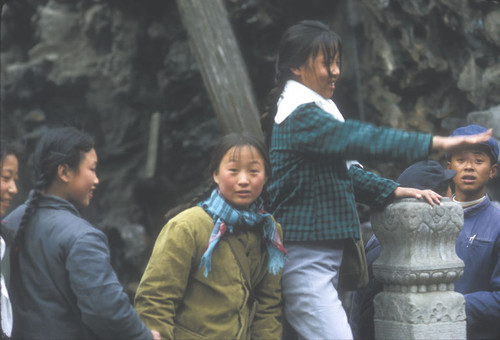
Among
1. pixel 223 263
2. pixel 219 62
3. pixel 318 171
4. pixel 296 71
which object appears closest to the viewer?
pixel 223 263

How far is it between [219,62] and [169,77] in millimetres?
2633

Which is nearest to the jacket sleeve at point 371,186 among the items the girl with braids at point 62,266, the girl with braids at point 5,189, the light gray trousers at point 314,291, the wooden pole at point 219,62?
the light gray trousers at point 314,291

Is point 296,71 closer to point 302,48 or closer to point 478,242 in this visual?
point 302,48

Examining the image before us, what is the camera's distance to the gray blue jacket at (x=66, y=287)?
2.07 m

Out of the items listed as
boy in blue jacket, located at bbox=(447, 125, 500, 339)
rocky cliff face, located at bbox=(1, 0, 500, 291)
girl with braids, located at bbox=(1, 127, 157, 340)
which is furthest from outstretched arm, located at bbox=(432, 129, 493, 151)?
rocky cliff face, located at bbox=(1, 0, 500, 291)

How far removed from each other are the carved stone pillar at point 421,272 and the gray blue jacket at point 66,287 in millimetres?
984

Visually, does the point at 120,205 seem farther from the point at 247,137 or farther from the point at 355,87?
the point at 247,137

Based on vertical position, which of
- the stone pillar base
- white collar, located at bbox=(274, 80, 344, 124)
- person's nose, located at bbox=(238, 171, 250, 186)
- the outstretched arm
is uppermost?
white collar, located at bbox=(274, 80, 344, 124)

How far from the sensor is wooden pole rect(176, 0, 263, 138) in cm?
524

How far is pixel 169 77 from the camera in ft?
25.7

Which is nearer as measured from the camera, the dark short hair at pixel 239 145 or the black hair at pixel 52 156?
the black hair at pixel 52 156

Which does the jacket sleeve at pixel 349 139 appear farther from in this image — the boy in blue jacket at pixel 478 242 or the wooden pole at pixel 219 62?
the wooden pole at pixel 219 62

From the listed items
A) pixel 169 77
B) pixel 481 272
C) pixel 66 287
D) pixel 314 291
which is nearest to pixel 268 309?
pixel 314 291

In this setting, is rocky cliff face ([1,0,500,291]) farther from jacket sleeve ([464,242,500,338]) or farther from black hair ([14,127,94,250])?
black hair ([14,127,94,250])
